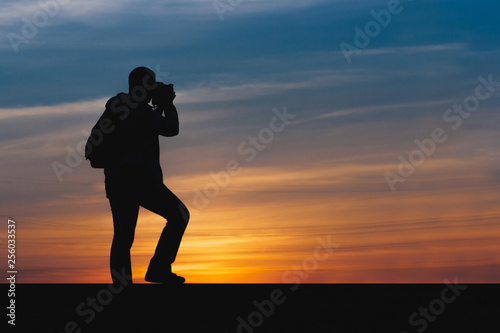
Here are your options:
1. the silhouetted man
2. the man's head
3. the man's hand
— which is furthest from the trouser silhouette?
the man's head

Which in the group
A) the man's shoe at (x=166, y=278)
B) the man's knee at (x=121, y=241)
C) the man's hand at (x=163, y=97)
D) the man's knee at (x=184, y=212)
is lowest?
the man's shoe at (x=166, y=278)

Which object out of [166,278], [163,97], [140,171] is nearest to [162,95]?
[163,97]

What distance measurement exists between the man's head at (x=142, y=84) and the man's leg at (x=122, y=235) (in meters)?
1.06

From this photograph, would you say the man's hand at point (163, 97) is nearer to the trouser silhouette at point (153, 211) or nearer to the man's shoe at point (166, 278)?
the trouser silhouette at point (153, 211)

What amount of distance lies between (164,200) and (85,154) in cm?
92

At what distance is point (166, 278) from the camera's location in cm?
772

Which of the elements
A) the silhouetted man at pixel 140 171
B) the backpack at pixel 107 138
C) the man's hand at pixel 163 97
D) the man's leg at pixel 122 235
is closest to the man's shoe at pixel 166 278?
the silhouetted man at pixel 140 171

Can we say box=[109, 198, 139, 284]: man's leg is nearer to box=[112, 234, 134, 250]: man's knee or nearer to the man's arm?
box=[112, 234, 134, 250]: man's knee

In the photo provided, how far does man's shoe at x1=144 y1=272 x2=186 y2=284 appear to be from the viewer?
7.72 metres

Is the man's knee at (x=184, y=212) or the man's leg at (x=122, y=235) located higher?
the man's knee at (x=184, y=212)

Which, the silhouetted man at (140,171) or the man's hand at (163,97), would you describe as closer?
the silhouetted man at (140,171)

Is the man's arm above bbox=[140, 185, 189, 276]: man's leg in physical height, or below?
above

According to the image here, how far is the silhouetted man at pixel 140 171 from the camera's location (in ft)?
24.5

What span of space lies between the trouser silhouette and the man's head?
930 millimetres
